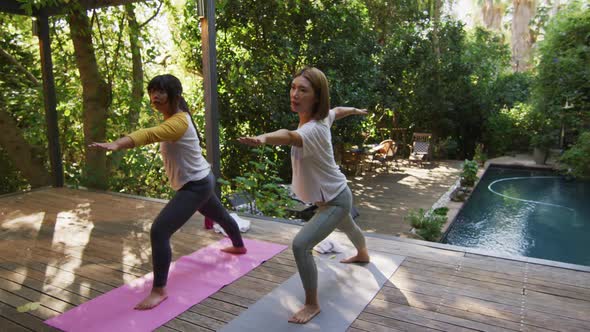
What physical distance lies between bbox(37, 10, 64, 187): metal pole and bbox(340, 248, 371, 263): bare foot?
170 inches

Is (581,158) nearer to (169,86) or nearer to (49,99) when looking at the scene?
(169,86)

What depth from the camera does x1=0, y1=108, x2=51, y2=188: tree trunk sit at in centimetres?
566

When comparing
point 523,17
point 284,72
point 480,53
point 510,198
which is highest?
point 523,17

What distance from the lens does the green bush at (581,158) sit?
8.95m

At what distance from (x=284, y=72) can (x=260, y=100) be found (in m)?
0.83

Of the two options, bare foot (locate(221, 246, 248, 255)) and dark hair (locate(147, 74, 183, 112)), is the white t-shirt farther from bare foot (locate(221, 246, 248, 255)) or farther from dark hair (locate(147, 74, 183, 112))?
bare foot (locate(221, 246, 248, 255))

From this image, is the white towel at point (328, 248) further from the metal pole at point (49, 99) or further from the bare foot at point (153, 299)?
the metal pole at point (49, 99)

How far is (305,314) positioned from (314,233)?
0.43m

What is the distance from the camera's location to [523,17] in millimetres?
22531

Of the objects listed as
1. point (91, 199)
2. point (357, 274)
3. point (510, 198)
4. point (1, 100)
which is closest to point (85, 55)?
point (1, 100)

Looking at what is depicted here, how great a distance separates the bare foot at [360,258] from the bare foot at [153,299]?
46.7 inches

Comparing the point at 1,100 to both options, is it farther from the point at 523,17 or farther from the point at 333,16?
the point at 523,17

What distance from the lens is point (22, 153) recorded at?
227 inches

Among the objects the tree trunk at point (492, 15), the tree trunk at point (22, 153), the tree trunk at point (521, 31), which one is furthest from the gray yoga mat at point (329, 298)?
the tree trunk at point (492, 15)
